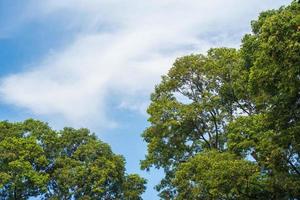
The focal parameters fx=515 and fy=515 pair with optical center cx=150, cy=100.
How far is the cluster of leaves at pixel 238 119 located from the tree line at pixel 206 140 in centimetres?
5

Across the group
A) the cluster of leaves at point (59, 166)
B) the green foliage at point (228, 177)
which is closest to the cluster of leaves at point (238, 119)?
the green foliage at point (228, 177)

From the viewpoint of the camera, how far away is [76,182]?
129 feet

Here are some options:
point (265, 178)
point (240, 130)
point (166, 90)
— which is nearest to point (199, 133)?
point (166, 90)

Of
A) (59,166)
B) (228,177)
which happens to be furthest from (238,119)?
(59,166)

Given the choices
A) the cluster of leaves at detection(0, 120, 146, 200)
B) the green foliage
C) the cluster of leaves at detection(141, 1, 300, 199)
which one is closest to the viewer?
the cluster of leaves at detection(141, 1, 300, 199)

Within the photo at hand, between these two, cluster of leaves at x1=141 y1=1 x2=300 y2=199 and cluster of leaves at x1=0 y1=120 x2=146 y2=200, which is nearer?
cluster of leaves at x1=141 y1=1 x2=300 y2=199

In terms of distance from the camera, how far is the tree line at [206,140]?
2030 cm

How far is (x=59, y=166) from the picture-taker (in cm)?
4075

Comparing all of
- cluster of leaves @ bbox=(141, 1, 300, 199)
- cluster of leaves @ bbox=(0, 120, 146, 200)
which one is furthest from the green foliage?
cluster of leaves @ bbox=(0, 120, 146, 200)

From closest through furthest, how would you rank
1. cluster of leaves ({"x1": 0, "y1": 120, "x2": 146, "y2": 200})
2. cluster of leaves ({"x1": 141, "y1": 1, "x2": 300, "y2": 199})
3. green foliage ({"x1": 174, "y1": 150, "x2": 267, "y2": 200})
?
cluster of leaves ({"x1": 141, "y1": 1, "x2": 300, "y2": 199}), green foliage ({"x1": 174, "y1": 150, "x2": 267, "y2": 200}), cluster of leaves ({"x1": 0, "y1": 120, "x2": 146, "y2": 200})

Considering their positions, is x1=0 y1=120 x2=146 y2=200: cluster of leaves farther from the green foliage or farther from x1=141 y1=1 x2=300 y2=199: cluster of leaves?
the green foliage

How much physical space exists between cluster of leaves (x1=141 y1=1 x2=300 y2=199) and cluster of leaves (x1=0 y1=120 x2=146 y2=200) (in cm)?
671

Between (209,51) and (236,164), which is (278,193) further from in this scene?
(209,51)

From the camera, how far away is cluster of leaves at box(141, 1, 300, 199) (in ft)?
62.0
